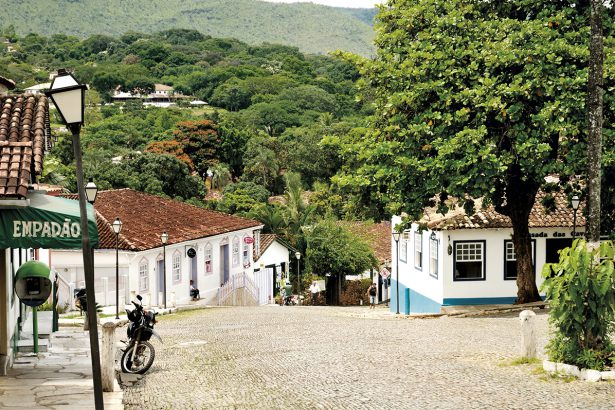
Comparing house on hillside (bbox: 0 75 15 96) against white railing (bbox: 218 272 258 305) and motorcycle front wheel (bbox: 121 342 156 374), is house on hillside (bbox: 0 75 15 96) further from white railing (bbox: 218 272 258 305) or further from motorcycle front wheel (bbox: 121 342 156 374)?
white railing (bbox: 218 272 258 305)

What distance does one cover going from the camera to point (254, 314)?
3027 cm

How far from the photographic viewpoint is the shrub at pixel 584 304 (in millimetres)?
13773

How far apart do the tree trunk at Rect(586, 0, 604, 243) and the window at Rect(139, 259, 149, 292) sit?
22598 millimetres

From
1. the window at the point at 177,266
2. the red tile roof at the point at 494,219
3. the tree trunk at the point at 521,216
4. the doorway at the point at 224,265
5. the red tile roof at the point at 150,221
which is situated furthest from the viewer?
the doorway at the point at 224,265

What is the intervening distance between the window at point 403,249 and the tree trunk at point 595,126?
60.9 feet

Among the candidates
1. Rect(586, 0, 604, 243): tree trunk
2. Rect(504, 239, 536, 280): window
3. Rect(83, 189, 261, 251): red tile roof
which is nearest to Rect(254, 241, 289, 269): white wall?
Rect(83, 189, 261, 251): red tile roof

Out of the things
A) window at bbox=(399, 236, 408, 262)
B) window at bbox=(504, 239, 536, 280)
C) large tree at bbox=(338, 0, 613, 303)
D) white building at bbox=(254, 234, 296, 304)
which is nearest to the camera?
large tree at bbox=(338, 0, 613, 303)

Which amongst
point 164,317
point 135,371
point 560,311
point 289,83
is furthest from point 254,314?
point 289,83

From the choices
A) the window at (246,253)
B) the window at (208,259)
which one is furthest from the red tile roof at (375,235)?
the window at (208,259)

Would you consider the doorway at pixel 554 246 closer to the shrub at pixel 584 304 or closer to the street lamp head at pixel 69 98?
the shrub at pixel 584 304

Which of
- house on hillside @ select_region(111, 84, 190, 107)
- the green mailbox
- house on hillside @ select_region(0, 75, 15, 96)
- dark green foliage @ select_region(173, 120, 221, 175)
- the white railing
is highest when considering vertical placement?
house on hillside @ select_region(111, 84, 190, 107)

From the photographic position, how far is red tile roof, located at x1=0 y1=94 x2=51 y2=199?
478 inches

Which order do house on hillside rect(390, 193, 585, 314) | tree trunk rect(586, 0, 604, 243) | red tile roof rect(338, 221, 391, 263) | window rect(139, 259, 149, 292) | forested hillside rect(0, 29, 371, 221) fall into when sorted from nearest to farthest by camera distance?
tree trunk rect(586, 0, 604, 243) < house on hillside rect(390, 193, 585, 314) < window rect(139, 259, 149, 292) < red tile roof rect(338, 221, 391, 263) < forested hillside rect(0, 29, 371, 221)

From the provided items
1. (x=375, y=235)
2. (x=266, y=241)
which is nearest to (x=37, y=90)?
(x=375, y=235)
